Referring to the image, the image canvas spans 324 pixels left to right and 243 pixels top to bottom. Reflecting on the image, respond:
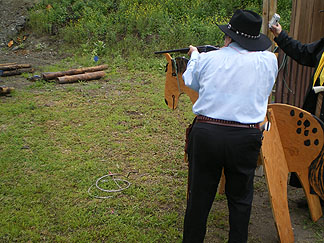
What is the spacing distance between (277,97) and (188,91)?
71.2 inches

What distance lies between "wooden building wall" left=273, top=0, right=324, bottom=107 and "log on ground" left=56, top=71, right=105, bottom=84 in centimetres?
526

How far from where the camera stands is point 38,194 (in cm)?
457

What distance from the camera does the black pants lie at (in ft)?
9.51

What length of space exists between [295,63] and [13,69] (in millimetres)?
7564

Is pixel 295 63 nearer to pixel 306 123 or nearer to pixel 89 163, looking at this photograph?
pixel 306 123

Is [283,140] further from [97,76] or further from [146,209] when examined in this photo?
[97,76]

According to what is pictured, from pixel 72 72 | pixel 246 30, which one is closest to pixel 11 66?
pixel 72 72

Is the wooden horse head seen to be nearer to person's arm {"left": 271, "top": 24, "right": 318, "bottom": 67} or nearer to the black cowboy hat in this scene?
person's arm {"left": 271, "top": 24, "right": 318, "bottom": 67}

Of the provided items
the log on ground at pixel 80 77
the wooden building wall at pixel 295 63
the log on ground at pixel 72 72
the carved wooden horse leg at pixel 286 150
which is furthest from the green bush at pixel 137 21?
the carved wooden horse leg at pixel 286 150

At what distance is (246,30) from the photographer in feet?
9.59

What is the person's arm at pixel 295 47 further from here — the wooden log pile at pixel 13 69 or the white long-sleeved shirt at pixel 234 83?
the wooden log pile at pixel 13 69

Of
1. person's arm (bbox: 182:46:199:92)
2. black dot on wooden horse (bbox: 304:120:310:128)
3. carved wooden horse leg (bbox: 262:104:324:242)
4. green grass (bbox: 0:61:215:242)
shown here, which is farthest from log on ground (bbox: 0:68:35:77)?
black dot on wooden horse (bbox: 304:120:310:128)

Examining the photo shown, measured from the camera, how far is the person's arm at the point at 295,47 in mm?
4074

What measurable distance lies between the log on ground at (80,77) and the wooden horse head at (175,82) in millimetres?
5174
